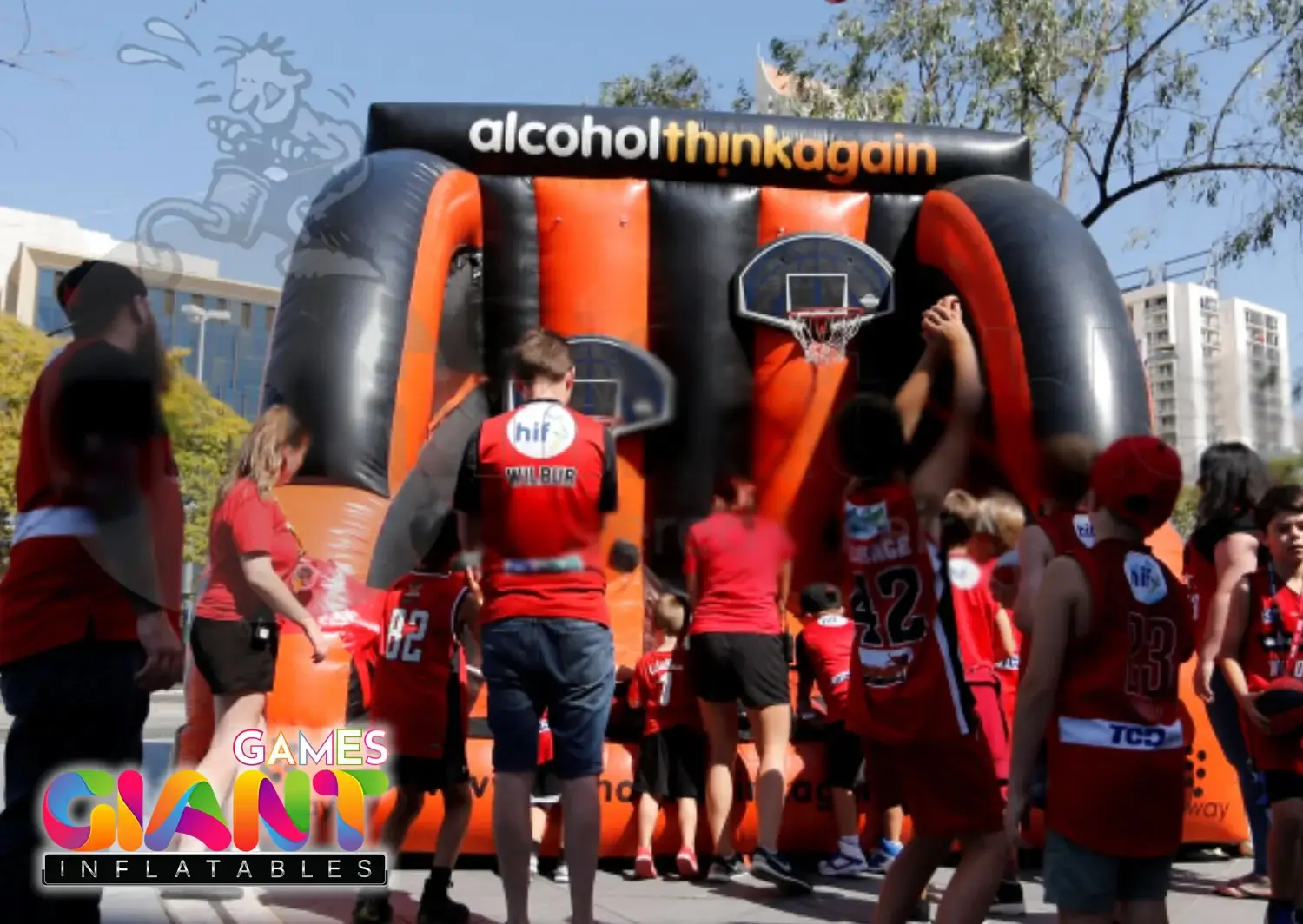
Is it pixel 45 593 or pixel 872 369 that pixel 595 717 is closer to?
pixel 45 593

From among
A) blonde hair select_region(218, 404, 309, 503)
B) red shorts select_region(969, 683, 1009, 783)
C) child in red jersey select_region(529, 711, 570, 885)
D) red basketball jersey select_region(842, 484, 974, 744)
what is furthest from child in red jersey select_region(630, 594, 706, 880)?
red basketball jersey select_region(842, 484, 974, 744)

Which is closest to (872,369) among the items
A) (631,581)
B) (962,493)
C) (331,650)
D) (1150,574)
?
(631,581)

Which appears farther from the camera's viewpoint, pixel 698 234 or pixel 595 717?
pixel 698 234

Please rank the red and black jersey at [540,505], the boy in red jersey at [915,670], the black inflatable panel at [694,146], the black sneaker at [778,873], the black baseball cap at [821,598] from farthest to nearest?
the black inflatable panel at [694,146], the black baseball cap at [821,598], the black sneaker at [778,873], the red and black jersey at [540,505], the boy in red jersey at [915,670]

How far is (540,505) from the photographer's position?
10.9 feet

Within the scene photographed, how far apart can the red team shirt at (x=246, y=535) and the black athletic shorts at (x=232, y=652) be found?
0.20 m

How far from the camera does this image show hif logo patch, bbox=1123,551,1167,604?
2.54 metres

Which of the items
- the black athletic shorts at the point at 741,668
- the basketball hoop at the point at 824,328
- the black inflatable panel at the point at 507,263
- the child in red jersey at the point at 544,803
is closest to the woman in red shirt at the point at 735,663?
the black athletic shorts at the point at 741,668

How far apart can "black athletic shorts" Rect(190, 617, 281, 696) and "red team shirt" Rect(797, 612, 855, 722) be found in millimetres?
2007

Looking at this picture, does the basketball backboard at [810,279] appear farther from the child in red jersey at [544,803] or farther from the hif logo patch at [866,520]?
the hif logo patch at [866,520]

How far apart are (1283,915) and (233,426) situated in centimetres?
306

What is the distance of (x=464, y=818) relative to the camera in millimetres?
3955

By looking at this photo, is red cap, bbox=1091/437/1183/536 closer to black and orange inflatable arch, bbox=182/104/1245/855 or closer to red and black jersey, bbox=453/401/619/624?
red and black jersey, bbox=453/401/619/624

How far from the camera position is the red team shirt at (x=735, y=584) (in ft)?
15.3
